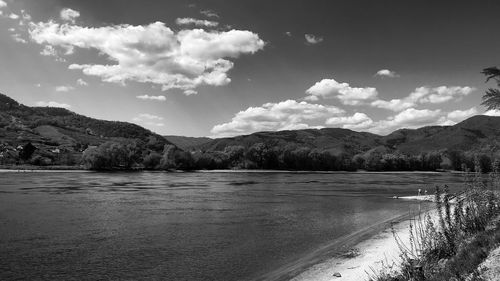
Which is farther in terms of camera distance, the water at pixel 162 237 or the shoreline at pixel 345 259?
the water at pixel 162 237

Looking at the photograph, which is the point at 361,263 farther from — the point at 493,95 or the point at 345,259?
the point at 493,95

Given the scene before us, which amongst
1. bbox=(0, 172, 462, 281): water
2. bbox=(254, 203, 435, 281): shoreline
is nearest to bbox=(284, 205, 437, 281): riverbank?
bbox=(254, 203, 435, 281): shoreline

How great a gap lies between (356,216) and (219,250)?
84.8ft

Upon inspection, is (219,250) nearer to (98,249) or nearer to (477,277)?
(98,249)

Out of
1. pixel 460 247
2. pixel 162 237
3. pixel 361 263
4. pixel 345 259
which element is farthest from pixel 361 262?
pixel 162 237

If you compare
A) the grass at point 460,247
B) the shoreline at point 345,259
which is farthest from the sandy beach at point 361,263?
the grass at point 460,247

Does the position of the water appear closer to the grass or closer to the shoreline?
the shoreline

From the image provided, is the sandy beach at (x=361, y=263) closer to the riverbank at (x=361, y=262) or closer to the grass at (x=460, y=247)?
the riverbank at (x=361, y=262)

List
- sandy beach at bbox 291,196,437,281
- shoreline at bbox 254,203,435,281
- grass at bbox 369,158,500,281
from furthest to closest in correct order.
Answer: shoreline at bbox 254,203,435,281, sandy beach at bbox 291,196,437,281, grass at bbox 369,158,500,281

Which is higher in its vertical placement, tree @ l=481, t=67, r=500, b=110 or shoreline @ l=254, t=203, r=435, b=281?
tree @ l=481, t=67, r=500, b=110

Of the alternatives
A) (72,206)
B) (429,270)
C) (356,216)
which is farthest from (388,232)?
(72,206)

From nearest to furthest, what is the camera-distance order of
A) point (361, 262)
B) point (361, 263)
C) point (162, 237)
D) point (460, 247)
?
point (460, 247) → point (361, 263) → point (361, 262) → point (162, 237)

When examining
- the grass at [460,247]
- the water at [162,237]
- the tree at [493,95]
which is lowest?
the water at [162,237]

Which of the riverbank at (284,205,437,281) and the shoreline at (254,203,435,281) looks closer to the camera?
the riverbank at (284,205,437,281)
